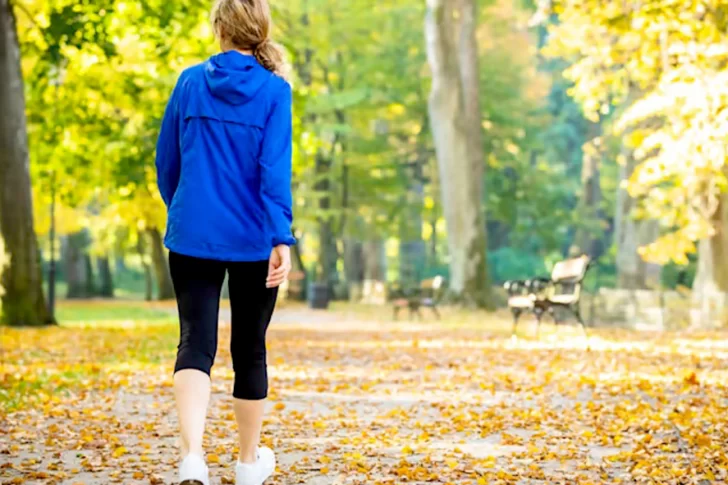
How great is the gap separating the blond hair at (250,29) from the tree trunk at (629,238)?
3059cm

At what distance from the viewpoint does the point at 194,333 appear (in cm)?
489

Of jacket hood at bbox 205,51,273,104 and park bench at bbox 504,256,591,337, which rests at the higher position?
jacket hood at bbox 205,51,273,104

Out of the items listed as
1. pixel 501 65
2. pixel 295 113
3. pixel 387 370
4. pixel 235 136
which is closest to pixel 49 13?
pixel 295 113

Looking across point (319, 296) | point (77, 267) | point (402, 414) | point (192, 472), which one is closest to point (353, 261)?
point (319, 296)

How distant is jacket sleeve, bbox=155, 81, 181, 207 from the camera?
5.00 m

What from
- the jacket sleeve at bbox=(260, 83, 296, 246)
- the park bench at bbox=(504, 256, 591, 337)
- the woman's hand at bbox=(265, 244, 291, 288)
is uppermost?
the jacket sleeve at bbox=(260, 83, 296, 246)

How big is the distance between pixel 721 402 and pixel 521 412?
5.19ft

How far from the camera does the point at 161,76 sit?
79.3 feet

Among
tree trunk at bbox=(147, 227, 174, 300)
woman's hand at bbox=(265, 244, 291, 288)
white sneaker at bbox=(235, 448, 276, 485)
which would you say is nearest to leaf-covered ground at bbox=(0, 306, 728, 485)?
white sneaker at bbox=(235, 448, 276, 485)

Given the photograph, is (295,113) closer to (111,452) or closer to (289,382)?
(289,382)

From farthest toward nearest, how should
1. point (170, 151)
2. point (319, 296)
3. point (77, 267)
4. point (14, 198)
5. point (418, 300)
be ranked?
point (77, 267)
point (319, 296)
point (418, 300)
point (14, 198)
point (170, 151)

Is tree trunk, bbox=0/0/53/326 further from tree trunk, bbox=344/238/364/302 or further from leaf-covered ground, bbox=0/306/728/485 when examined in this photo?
tree trunk, bbox=344/238/364/302

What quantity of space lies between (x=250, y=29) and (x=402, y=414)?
4276 millimetres

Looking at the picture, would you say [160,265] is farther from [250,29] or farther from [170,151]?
[250,29]
